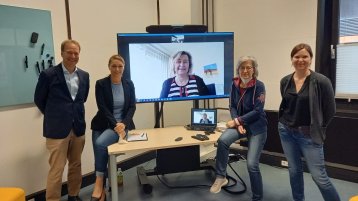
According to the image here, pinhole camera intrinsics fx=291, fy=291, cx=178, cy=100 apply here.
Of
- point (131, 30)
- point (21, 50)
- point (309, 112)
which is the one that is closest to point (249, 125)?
point (309, 112)

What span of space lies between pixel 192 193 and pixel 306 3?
93.7 inches

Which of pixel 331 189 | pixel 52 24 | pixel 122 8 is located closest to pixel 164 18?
pixel 122 8

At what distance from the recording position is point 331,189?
6.95 feet

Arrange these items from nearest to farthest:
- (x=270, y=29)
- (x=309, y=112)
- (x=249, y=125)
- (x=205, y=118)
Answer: (x=309, y=112) → (x=249, y=125) → (x=205, y=118) → (x=270, y=29)

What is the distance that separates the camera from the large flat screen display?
2975 millimetres

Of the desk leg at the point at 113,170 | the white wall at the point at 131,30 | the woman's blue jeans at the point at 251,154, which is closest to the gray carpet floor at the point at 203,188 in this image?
the woman's blue jeans at the point at 251,154

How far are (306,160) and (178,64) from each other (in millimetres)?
1562

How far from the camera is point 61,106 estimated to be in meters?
2.43

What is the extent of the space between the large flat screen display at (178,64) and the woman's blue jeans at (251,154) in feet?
2.25

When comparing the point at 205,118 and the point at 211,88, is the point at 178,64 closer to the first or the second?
the point at 211,88

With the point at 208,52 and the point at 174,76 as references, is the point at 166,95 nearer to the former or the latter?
the point at 174,76

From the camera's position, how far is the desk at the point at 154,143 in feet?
7.70

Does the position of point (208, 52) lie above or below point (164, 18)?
below

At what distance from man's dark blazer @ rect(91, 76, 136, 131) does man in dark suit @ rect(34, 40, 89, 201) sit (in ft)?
0.43
